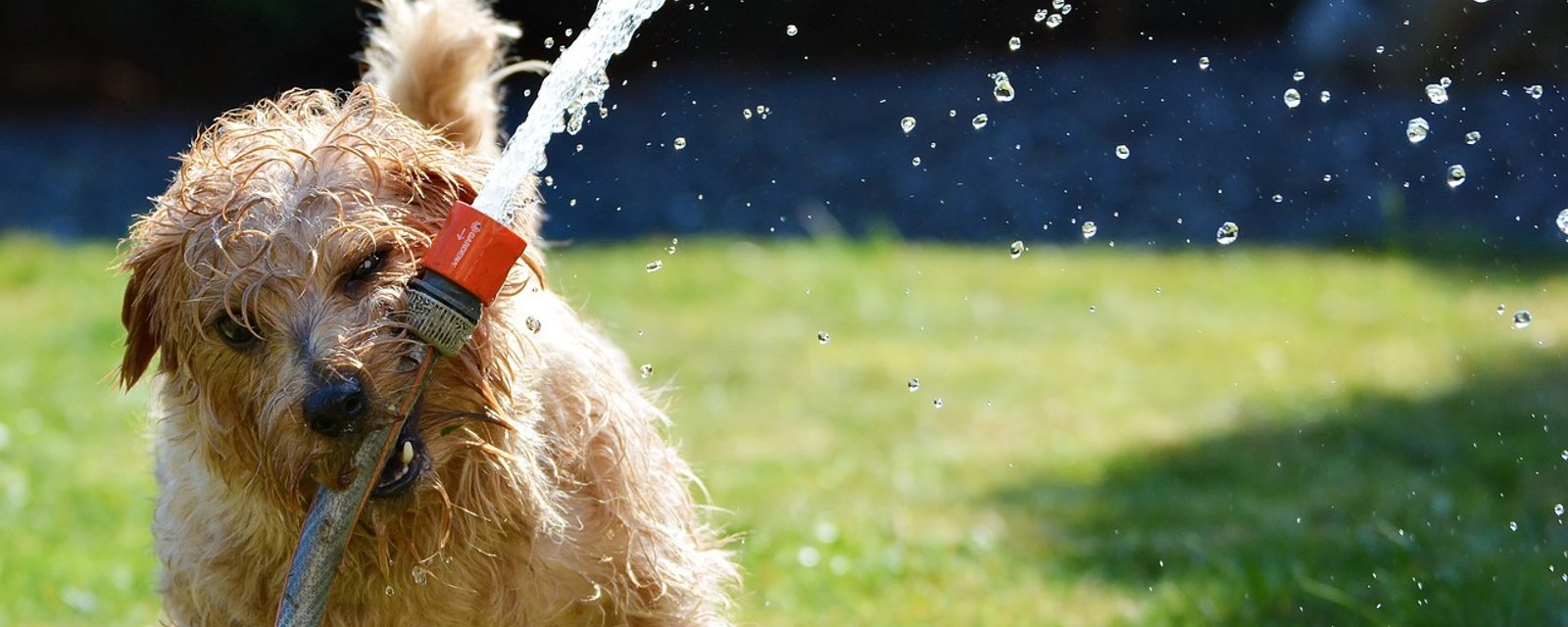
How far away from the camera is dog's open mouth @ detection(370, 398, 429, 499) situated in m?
2.89

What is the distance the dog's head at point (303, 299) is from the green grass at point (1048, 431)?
1454mm

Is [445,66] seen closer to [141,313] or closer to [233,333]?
[141,313]

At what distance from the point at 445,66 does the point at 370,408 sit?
5.22ft

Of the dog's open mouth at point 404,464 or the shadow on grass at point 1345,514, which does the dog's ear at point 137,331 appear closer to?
the dog's open mouth at point 404,464

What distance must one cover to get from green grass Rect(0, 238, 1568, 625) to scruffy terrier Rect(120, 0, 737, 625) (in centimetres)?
110

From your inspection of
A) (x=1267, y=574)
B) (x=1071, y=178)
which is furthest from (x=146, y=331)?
(x=1071, y=178)

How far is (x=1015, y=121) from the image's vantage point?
12.1 metres

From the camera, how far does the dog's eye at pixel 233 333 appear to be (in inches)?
119

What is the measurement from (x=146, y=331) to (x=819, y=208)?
7806mm

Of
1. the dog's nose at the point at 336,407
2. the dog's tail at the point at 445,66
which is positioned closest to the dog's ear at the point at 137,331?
the dog's nose at the point at 336,407

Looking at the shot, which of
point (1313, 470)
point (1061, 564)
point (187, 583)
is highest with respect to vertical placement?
point (187, 583)

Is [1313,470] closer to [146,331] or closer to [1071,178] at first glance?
[146,331]

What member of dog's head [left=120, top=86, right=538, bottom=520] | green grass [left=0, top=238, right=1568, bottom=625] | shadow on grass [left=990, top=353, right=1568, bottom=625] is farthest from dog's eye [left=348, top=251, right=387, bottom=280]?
shadow on grass [left=990, top=353, right=1568, bottom=625]

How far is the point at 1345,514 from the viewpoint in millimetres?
5301
